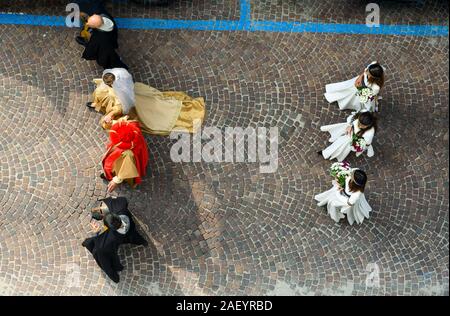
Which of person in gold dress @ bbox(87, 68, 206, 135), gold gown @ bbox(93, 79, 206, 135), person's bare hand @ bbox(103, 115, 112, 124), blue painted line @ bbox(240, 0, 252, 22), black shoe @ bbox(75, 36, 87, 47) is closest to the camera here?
person's bare hand @ bbox(103, 115, 112, 124)

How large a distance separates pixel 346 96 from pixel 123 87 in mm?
4234

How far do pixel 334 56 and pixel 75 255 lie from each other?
6362 millimetres

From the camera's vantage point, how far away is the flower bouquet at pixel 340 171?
30.4ft

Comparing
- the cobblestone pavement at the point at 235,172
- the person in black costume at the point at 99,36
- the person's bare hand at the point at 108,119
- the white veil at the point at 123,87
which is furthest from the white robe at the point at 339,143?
the person in black costume at the point at 99,36

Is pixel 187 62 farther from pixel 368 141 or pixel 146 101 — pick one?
pixel 368 141

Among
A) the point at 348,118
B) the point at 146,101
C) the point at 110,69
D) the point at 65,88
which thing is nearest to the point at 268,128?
the point at 348,118

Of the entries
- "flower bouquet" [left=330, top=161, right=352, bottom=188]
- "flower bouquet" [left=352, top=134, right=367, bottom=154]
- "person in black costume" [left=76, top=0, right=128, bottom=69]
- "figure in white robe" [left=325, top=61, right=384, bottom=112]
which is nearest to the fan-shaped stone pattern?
"figure in white robe" [left=325, top=61, right=384, bottom=112]

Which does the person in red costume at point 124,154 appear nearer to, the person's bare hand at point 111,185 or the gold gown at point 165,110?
the person's bare hand at point 111,185

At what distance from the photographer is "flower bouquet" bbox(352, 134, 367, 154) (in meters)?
9.62

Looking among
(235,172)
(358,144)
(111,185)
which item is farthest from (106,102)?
(358,144)

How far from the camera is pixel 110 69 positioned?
960cm

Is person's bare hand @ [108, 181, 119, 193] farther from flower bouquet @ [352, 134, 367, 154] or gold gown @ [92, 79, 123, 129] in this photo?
flower bouquet @ [352, 134, 367, 154]

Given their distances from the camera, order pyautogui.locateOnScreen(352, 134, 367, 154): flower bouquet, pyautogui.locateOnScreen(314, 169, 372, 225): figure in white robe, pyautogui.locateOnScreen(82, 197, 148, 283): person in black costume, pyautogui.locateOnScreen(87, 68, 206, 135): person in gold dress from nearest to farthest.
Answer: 1. pyautogui.locateOnScreen(82, 197, 148, 283): person in black costume
2. pyautogui.locateOnScreen(314, 169, 372, 225): figure in white robe
3. pyautogui.locateOnScreen(352, 134, 367, 154): flower bouquet
4. pyautogui.locateOnScreen(87, 68, 206, 135): person in gold dress

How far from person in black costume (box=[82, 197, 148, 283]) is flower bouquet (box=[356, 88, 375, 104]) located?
15.2 feet
